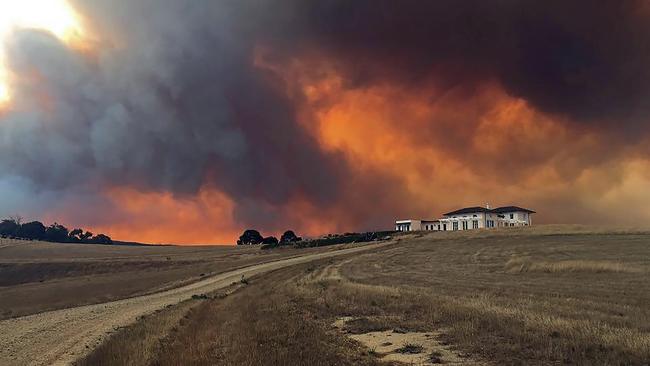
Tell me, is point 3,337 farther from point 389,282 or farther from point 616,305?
point 616,305

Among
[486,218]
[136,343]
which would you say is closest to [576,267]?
[136,343]

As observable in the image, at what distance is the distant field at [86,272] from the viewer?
2210 inches

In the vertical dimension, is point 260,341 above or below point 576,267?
below

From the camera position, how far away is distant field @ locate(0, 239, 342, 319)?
5612 centimetres

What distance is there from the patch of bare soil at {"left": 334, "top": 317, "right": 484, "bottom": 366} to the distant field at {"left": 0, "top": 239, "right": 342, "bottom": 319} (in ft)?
105

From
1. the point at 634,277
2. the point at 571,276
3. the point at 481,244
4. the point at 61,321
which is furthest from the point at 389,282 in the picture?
the point at 481,244

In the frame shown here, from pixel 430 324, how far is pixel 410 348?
14.8 ft

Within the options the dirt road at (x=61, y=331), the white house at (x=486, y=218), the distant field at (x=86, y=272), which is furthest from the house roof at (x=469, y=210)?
the dirt road at (x=61, y=331)

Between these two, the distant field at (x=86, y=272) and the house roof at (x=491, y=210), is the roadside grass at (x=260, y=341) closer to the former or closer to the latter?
the distant field at (x=86, y=272)

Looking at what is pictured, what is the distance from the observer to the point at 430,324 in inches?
846

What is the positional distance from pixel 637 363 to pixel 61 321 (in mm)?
32076

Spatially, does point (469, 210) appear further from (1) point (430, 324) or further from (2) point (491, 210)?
(1) point (430, 324)

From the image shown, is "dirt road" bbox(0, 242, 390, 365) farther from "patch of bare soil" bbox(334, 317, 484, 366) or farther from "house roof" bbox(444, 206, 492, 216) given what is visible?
"house roof" bbox(444, 206, 492, 216)

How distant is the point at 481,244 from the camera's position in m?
85.1
